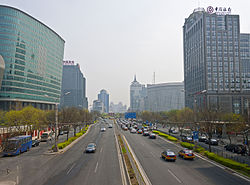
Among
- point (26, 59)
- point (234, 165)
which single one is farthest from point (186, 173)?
point (26, 59)

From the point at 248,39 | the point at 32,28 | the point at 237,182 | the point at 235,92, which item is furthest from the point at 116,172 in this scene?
the point at 248,39

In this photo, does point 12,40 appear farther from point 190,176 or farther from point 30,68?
point 190,176

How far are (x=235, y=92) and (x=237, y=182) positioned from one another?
109606mm

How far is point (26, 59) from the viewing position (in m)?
98.1

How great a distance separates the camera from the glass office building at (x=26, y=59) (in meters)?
88.4

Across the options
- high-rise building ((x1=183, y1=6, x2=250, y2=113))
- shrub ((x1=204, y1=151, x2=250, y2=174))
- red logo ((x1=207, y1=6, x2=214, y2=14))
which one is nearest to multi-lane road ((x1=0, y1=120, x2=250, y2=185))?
shrub ((x1=204, y1=151, x2=250, y2=174))

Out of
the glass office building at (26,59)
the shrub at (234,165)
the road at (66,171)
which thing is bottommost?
the road at (66,171)

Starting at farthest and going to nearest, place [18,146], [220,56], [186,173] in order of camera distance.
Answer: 1. [220,56]
2. [18,146]
3. [186,173]

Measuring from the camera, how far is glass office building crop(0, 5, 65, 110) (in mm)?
88438


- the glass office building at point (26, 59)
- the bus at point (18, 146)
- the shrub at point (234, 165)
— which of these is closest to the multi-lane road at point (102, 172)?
the shrub at point (234, 165)

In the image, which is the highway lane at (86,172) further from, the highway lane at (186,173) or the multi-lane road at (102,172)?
the highway lane at (186,173)

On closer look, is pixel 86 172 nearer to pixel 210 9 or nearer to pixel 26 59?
pixel 26 59

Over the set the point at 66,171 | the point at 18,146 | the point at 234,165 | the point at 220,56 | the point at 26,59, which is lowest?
the point at 66,171

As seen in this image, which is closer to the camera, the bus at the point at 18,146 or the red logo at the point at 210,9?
the bus at the point at 18,146
